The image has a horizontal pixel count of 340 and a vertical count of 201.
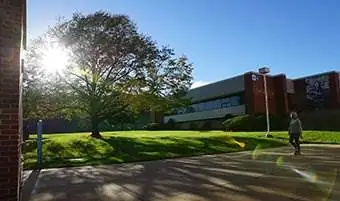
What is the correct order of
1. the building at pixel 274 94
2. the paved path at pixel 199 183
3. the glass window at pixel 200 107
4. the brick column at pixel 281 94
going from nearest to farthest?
the paved path at pixel 199 183, the building at pixel 274 94, the brick column at pixel 281 94, the glass window at pixel 200 107

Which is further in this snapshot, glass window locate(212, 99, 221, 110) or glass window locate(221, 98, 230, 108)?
glass window locate(212, 99, 221, 110)

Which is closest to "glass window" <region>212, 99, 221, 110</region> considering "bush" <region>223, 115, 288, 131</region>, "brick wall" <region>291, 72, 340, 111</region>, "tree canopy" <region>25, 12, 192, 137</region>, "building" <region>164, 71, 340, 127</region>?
"building" <region>164, 71, 340, 127</region>

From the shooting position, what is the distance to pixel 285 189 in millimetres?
7516

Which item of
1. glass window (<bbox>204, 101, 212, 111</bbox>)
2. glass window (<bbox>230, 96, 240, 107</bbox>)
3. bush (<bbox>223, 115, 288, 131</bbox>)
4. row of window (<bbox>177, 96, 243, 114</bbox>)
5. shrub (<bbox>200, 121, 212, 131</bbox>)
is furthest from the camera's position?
glass window (<bbox>204, 101, 212, 111</bbox>)

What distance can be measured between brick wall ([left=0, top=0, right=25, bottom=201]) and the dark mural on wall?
146 ft

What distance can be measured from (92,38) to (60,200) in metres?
19.5

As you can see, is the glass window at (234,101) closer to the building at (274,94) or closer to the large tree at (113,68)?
the building at (274,94)

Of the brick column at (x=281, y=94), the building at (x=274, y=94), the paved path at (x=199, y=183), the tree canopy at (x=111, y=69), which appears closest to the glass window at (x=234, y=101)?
the building at (x=274, y=94)

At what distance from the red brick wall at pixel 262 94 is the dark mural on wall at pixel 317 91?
9.09 feet

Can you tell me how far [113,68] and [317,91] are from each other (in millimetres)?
28795

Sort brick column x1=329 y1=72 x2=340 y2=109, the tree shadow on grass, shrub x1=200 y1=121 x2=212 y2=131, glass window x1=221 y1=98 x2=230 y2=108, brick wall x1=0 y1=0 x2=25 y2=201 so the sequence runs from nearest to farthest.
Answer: brick wall x1=0 y1=0 x2=25 y2=201 < the tree shadow on grass < brick column x1=329 y1=72 x2=340 y2=109 < shrub x1=200 y1=121 x2=212 y2=131 < glass window x1=221 y1=98 x2=230 y2=108

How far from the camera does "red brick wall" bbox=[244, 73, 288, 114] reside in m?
47.2

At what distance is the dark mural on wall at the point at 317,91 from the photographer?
150 ft

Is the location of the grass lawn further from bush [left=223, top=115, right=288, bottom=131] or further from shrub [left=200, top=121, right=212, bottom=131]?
shrub [left=200, top=121, right=212, bottom=131]
